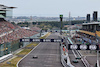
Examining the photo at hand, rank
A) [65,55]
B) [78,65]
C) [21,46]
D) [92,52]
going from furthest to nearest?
[21,46]
[92,52]
[65,55]
[78,65]

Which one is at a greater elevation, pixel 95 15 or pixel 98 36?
pixel 95 15

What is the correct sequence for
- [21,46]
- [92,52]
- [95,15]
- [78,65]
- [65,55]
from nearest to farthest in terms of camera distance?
1. [78,65]
2. [65,55]
3. [92,52]
4. [21,46]
5. [95,15]

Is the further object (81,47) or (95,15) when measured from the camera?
(95,15)

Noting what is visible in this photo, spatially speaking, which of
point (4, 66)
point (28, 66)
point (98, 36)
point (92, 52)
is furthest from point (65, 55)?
point (98, 36)

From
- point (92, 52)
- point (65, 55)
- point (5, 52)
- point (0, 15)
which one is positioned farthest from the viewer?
point (0, 15)

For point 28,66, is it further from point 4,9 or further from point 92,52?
point 4,9

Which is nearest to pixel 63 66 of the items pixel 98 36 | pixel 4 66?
pixel 4 66

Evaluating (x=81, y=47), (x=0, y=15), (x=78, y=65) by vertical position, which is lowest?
(x=78, y=65)

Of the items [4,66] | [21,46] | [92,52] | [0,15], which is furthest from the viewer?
[0,15]

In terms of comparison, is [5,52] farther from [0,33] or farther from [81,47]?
[81,47]
